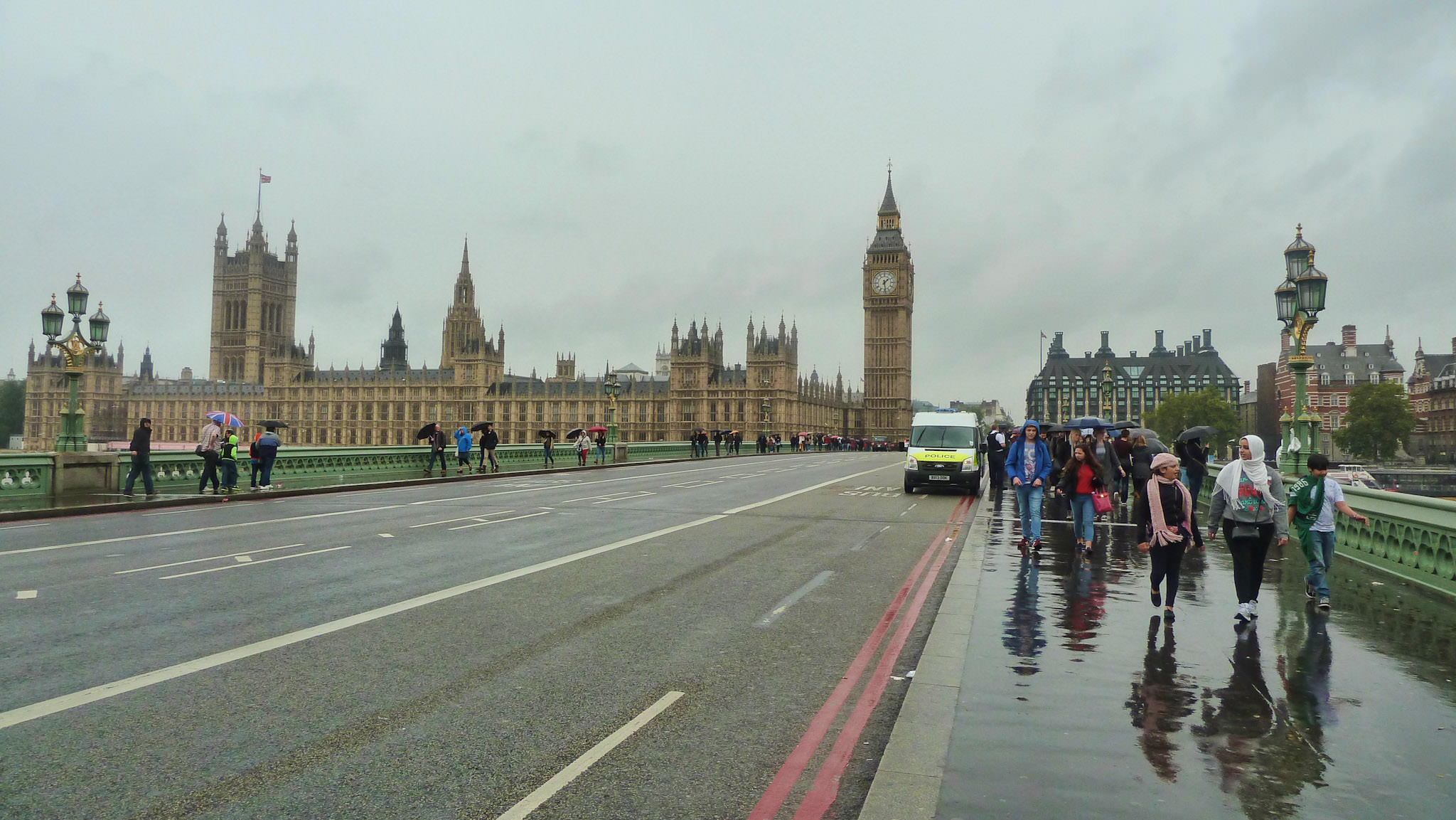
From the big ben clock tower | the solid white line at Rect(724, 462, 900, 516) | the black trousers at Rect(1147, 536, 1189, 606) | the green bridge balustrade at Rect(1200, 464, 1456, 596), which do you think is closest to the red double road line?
the black trousers at Rect(1147, 536, 1189, 606)

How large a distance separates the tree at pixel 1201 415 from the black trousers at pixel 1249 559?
11510 centimetres

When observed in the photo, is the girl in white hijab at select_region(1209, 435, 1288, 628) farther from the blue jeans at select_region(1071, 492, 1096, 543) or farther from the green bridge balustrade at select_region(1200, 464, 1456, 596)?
the blue jeans at select_region(1071, 492, 1096, 543)

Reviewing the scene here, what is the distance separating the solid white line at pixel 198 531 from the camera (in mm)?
12523

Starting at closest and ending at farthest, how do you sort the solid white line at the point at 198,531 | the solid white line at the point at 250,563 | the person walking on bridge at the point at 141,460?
the solid white line at the point at 250,563 → the solid white line at the point at 198,531 → the person walking on bridge at the point at 141,460

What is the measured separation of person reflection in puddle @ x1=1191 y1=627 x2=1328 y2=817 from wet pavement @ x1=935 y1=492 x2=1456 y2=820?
0.04 ft

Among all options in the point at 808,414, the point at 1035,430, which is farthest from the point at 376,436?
the point at 1035,430

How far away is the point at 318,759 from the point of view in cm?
479

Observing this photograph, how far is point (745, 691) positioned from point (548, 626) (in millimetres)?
2539

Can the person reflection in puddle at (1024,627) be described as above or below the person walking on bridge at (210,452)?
below

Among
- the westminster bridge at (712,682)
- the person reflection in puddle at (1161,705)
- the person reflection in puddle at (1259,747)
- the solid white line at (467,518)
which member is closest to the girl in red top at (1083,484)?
the westminster bridge at (712,682)

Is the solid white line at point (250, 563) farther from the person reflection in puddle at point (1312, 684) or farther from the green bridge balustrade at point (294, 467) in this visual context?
the person reflection in puddle at point (1312, 684)

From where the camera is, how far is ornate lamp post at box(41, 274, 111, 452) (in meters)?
20.8

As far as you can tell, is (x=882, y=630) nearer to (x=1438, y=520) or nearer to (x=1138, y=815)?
(x=1138, y=815)

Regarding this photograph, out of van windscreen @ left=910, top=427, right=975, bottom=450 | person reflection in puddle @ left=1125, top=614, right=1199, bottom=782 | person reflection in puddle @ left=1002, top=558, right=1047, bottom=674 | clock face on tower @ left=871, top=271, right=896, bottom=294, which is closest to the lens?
person reflection in puddle @ left=1125, top=614, right=1199, bottom=782
